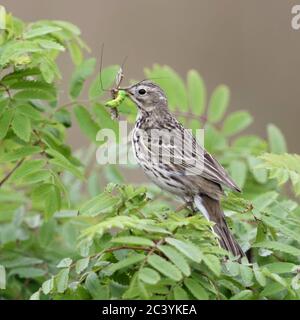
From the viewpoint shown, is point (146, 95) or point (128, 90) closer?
point (128, 90)

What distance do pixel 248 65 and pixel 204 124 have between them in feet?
17.5

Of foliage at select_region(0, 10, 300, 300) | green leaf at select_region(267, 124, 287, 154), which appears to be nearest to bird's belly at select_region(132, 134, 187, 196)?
foliage at select_region(0, 10, 300, 300)

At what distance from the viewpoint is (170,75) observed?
6785 mm

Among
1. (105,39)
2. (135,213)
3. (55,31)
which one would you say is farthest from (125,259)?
(105,39)

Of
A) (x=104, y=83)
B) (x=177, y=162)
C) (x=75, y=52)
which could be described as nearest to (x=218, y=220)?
(x=177, y=162)

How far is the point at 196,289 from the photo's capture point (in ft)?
13.2

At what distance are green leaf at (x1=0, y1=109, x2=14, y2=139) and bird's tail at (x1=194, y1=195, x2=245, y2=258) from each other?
122 cm

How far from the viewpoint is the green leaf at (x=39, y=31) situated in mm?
5117

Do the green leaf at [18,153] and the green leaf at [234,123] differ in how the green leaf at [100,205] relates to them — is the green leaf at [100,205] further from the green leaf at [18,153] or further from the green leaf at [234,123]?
the green leaf at [234,123]

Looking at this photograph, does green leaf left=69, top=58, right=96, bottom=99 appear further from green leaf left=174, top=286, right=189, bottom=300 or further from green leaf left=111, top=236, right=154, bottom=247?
green leaf left=174, top=286, right=189, bottom=300

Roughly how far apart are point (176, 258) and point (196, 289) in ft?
0.72

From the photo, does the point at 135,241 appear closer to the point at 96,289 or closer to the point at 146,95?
the point at 96,289
